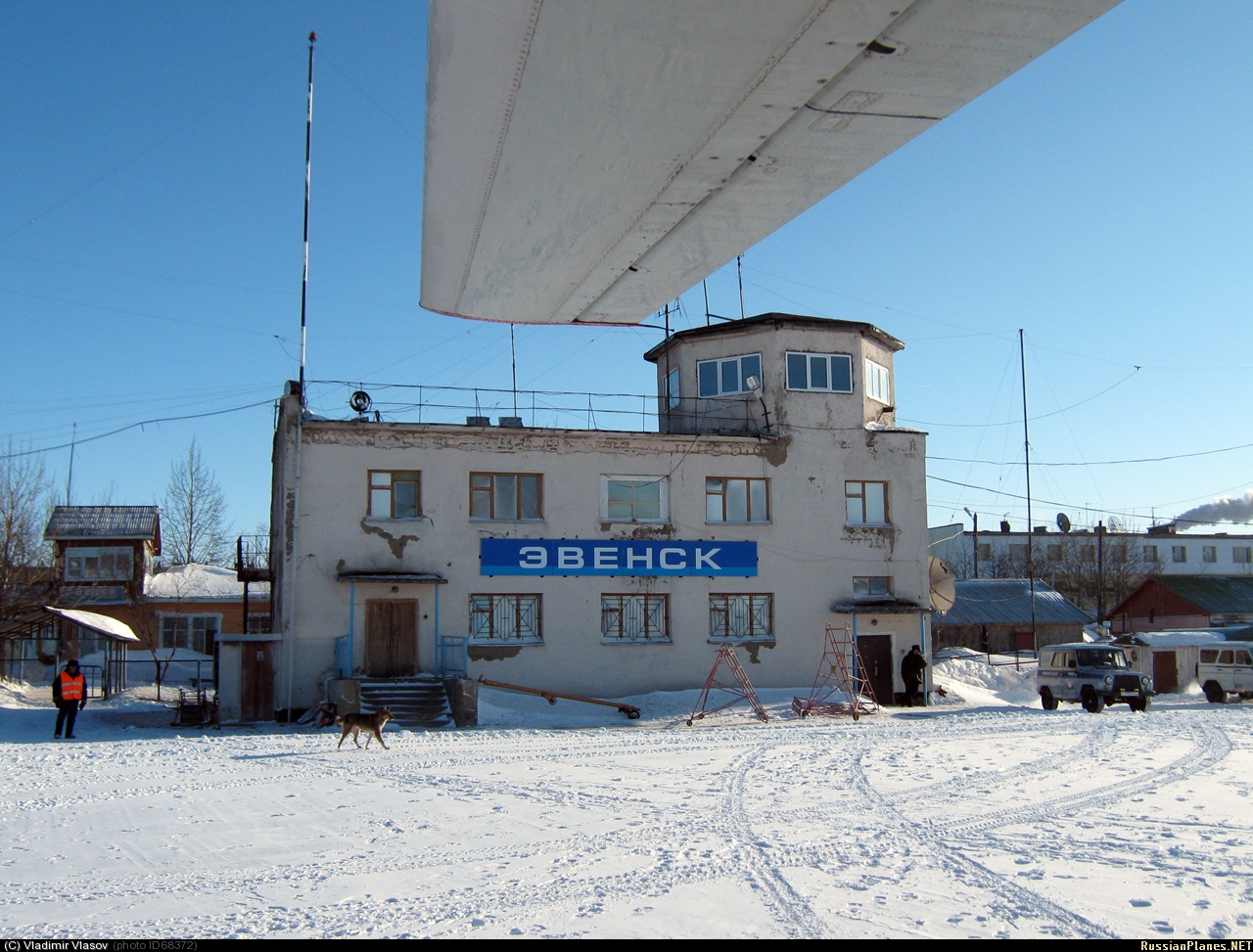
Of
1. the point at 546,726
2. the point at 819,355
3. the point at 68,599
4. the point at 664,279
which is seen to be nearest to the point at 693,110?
the point at 664,279

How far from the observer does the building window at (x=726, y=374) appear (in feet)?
99.3

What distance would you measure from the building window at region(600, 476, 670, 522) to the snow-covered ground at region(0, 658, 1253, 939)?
32.3 feet

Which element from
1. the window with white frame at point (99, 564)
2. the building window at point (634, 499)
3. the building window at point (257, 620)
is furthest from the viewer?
the window with white frame at point (99, 564)

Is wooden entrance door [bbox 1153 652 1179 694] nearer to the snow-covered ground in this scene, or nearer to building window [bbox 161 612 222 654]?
the snow-covered ground

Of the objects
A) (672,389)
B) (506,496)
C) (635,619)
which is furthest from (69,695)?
(672,389)

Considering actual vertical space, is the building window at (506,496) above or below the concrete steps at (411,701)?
above

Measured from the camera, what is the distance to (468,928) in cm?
619

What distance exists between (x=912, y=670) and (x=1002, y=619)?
26425 mm

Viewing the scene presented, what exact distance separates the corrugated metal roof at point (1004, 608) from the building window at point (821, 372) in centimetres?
2539

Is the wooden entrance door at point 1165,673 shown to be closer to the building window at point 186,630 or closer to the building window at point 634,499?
the building window at point 634,499

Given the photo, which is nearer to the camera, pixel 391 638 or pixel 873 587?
pixel 391 638

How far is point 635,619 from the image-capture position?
27844 mm

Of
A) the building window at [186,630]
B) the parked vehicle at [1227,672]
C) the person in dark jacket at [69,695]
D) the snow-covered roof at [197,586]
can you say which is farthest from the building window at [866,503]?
the building window at [186,630]

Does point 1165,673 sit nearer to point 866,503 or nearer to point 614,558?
point 866,503
